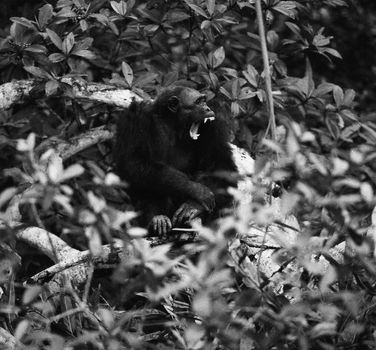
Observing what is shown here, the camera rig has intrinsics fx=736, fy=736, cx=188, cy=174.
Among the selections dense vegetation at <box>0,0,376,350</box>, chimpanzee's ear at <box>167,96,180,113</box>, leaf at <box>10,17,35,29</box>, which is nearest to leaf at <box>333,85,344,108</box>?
dense vegetation at <box>0,0,376,350</box>

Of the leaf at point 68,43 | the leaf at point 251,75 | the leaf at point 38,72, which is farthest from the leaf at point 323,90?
the leaf at point 38,72

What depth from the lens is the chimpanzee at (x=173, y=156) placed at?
543 cm

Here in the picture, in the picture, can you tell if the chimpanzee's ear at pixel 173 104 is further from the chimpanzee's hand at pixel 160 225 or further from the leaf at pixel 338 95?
the leaf at pixel 338 95

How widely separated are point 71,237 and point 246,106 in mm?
1811

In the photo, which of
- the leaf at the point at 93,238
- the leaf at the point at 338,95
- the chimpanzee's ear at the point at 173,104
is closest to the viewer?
the leaf at the point at 93,238

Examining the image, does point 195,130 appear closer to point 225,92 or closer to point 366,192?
point 225,92

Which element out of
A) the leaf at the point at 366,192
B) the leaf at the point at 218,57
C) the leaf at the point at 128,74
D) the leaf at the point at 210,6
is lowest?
the leaf at the point at 128,74

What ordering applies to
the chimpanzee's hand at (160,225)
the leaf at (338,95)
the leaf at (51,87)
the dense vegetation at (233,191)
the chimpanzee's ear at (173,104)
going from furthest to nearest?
1. the leaf at (338,95)
2. the chimpanzee's ear at (173,104)
3. the leaf at (51,87)
4. the chimpanzee's hand at (160,225)
5. the dense vegetation at (233,191)

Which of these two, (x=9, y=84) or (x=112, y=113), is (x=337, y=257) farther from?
(x=9, y=84)

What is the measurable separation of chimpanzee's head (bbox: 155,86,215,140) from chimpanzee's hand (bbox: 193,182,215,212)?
50 centimetres

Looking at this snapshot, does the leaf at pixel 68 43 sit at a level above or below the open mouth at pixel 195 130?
above

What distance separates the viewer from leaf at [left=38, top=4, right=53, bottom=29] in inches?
217

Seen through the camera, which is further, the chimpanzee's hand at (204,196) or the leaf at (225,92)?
the leaf at (225,92)

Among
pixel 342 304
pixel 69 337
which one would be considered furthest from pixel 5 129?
pixel 342 304
